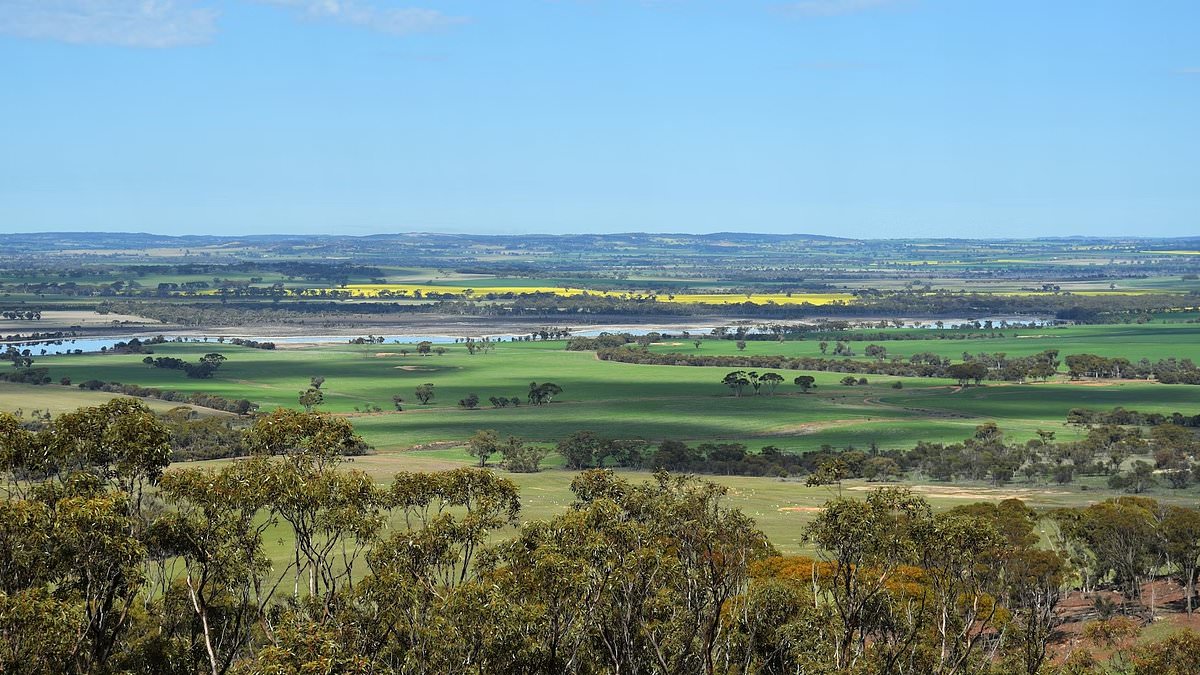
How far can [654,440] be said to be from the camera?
378 ft

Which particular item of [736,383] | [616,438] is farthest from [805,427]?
[736,383]

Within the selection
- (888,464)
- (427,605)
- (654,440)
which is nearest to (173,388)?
(654,440)

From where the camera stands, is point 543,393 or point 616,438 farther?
point 543,393

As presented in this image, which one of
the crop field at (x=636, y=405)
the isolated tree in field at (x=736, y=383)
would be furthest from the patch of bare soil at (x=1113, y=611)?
the isolated tree in field at (x=736, y=383)

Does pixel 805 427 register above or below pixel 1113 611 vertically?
below

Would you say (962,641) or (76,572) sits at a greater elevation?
(76,572)

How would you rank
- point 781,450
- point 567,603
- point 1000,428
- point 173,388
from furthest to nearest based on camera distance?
point 173,388 < point 1000,428 < point 781,450 < point 567,603

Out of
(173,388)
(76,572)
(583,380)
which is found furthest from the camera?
(583,380)

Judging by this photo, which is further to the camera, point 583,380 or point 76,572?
point 583,380

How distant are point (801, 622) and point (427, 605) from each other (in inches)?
386

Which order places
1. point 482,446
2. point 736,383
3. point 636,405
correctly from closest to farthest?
point 482,446 < point 636,405 < point 736,383

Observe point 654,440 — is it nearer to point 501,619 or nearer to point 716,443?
point 716,443

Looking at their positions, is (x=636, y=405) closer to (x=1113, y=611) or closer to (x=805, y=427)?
(x=805, y=427)

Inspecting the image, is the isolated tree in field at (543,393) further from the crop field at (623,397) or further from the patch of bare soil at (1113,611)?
the patch of bare soil at (1113,611)
